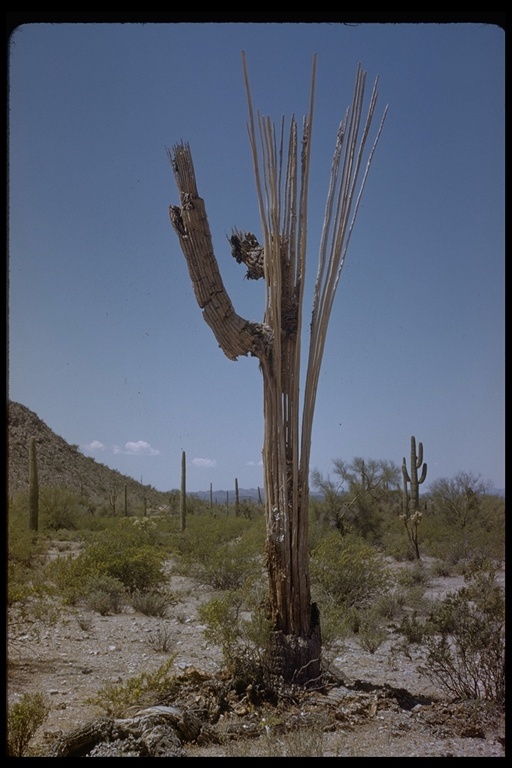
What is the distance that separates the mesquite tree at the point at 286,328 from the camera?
5.32 m

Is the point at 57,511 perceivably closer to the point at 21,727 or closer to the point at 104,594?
the point at 104,594

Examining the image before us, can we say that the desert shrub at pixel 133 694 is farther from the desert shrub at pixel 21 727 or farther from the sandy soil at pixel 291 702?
the desert shrub at pixel 21 727

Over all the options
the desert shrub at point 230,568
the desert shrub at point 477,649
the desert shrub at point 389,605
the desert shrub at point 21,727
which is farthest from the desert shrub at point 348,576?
the desert shrub at point 21,727

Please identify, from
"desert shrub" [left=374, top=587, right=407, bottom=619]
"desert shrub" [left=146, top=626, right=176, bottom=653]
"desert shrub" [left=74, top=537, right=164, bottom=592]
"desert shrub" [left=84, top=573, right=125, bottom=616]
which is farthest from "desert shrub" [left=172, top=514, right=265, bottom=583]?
"desert shrub" [left=146, top=626, right=176, bottom=653]

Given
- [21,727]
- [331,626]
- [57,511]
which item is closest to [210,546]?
[331,626]

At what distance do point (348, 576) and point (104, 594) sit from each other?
4040 mm

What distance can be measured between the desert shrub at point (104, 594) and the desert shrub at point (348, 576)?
3.31 metres

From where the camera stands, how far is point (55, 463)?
118 feet

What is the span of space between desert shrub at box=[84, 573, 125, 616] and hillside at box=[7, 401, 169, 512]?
1950 cm

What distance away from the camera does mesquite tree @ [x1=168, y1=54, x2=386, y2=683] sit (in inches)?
209

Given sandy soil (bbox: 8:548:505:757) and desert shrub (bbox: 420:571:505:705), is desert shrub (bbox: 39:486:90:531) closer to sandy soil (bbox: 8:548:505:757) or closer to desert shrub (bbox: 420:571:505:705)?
sandy soil (bbox: 8:548:505:757)

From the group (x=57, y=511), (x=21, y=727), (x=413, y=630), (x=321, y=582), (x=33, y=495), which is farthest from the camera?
(x=57, y=511)

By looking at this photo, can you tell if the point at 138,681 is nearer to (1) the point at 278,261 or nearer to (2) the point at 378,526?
(1) the point at 278,261
